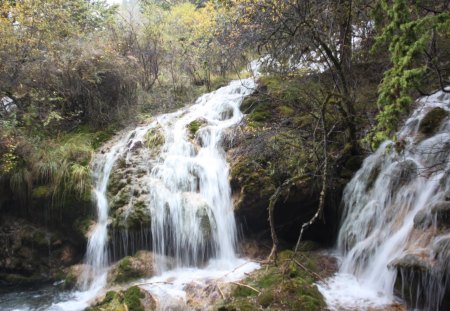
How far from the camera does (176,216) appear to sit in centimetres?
755

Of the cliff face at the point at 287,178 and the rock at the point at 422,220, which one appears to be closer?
the rock at the point at 422,220

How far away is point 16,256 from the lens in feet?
26.1

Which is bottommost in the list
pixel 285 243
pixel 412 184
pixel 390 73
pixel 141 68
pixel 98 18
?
pixel 285 243

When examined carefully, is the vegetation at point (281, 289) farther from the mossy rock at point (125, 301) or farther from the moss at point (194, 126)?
the moss at point (194, 126)

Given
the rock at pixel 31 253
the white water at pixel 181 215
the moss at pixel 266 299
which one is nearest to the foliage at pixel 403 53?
the moss at pixel 266 299

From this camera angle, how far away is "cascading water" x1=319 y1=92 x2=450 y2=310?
447 centimetres

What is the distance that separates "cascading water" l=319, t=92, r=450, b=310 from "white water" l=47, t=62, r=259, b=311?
6.14 feet

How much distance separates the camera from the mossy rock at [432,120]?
263 inches

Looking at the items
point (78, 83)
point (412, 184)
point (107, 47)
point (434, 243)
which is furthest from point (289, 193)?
point (107, 47)

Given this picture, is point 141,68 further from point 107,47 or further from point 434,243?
point 434,243

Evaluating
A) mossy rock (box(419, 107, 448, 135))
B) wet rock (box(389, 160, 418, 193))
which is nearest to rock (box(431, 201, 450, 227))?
wet rock (box(389, 160, 418, 193))

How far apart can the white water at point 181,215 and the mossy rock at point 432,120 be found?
397cm

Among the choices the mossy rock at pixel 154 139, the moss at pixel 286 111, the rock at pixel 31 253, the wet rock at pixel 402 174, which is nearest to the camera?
the wet rock at pixel 402 174

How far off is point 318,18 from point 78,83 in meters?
6.75
